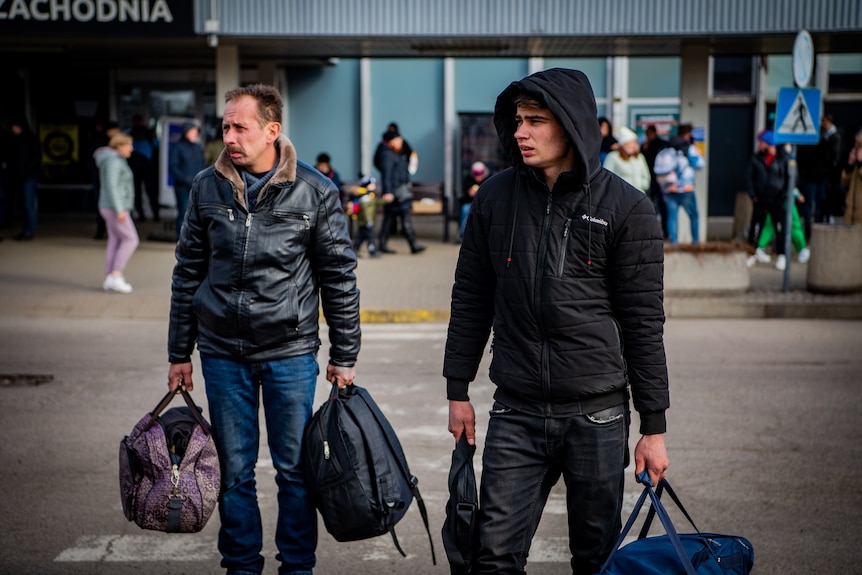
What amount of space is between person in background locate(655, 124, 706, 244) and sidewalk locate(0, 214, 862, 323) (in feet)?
5.10

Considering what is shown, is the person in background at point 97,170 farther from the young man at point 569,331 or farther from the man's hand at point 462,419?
the young man at point 569,331

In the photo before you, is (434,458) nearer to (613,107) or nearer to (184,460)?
(184,460)

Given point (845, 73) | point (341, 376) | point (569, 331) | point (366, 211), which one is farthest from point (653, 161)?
point (569, 331)

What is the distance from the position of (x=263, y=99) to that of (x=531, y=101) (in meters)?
1.22

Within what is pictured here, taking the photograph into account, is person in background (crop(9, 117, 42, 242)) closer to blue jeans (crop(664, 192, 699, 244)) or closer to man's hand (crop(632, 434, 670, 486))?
blue jeans (crop(664, 192, 699, 244))

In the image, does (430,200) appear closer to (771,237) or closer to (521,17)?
(521,17)

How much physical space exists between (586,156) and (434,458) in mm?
3524

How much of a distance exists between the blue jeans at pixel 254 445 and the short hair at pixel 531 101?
1374 mm

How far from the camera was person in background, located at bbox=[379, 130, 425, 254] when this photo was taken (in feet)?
57.0

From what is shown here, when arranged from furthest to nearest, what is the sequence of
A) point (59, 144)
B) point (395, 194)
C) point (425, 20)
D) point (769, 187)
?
point (59, 144) → point (395, 194) → point (769, 187) → point (425, 20)

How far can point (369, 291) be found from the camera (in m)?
13.7

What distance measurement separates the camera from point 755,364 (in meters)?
9.81

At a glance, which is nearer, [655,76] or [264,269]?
[264,269]

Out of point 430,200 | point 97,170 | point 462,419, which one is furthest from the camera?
point 430,200
